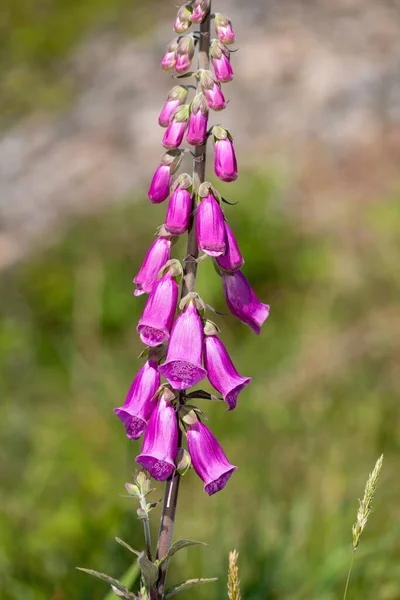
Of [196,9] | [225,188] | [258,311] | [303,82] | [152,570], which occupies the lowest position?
[152,570]

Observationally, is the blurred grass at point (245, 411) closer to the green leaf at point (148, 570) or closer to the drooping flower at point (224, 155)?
the green leaf at point (148, 570)

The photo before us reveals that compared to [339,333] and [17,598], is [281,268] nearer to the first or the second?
[339,333]

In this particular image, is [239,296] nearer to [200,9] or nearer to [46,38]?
[200,9]

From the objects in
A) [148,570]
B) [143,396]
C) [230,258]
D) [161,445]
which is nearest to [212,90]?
[230,258]

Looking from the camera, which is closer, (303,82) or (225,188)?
(225,188)

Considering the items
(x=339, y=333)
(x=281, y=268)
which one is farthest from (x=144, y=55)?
(x=339, y=333)
